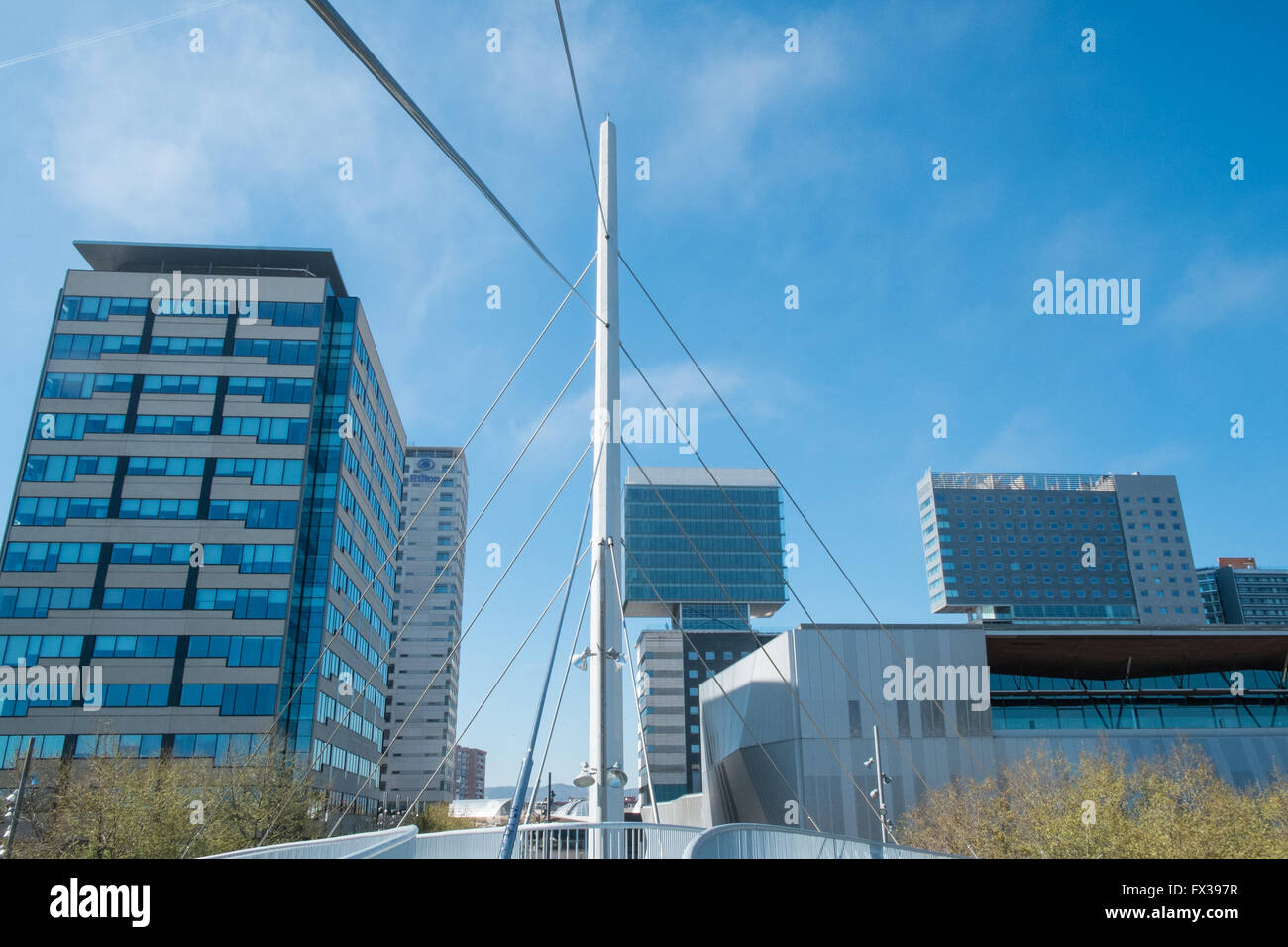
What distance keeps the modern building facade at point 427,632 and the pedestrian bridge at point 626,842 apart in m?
118

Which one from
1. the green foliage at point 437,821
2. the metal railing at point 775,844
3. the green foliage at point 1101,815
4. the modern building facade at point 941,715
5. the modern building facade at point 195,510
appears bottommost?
the metal railing at point 775,844

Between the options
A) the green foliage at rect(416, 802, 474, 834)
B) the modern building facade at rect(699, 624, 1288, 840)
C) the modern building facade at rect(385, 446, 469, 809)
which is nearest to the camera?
the modern building facade at rect(699, 624, 1288, 840)

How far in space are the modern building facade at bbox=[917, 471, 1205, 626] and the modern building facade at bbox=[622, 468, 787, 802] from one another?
168 ft

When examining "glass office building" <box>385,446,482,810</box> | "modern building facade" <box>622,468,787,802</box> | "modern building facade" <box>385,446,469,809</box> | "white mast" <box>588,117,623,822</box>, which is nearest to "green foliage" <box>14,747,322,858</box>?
"white mast" <box>588,117,623,822</box>

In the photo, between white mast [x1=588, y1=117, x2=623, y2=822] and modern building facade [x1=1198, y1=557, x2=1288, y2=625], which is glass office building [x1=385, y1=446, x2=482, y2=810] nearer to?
white mast [x1=588, y1=117, x2=623, y2=822]

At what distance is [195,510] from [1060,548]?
159483 millimetres

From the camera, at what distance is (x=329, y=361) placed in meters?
69.8

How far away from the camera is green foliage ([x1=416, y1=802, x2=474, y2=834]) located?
69.4 metres

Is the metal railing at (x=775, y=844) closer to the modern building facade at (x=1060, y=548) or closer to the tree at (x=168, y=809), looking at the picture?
the tree at (x=168, y=809)

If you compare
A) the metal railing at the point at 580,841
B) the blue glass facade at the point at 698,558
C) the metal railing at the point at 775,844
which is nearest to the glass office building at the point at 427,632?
the blue glass facade at the point at 698,558

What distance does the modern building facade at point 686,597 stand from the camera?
13188 centimetres

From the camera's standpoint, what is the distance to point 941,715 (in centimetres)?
4456
